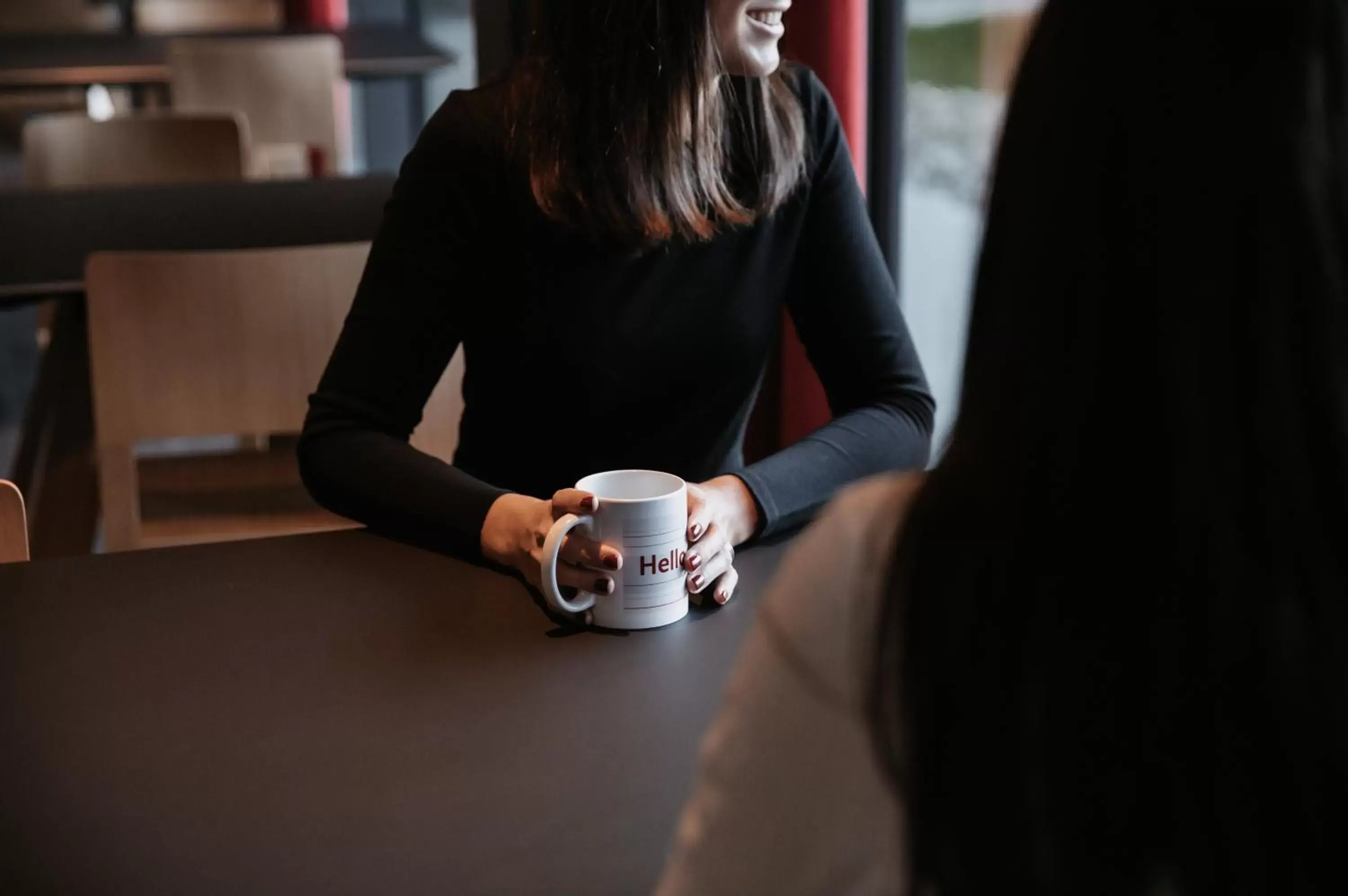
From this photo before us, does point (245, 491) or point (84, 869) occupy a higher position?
point (84, 869)

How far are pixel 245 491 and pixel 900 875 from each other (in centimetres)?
182

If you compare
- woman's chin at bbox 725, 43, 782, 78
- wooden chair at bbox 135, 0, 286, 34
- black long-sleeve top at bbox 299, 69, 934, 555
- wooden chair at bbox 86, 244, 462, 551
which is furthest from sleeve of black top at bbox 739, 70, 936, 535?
wooden chair at bbox 135, 0, 286, 34

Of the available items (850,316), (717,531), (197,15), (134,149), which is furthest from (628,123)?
(197,15)

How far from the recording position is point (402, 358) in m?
1.37

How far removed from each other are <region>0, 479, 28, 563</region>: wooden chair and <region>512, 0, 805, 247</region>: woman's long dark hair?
20.2 inches

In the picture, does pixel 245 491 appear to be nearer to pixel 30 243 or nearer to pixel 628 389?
pixel 30 243

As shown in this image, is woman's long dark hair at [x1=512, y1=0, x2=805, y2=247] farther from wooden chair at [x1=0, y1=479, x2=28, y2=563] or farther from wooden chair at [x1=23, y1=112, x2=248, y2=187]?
wooden chair at [x1=23, y1=112, x2=248, y2=187]

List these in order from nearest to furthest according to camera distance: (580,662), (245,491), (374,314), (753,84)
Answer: (580,662)
(374,314)
(753,84)
(245,491)

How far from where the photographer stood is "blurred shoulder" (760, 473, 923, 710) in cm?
52

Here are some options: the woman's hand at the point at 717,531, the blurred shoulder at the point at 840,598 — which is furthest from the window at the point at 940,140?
the blurred shoulder at the point at 840,598

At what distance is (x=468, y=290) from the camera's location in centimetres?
145

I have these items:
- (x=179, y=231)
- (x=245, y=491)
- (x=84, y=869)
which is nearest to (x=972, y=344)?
(x=84, y=869)

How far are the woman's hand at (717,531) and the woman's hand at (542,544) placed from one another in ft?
0.20

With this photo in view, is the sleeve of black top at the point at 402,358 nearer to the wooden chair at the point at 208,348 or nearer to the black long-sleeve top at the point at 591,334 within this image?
the black long-sleeve top at the point at 591,334
